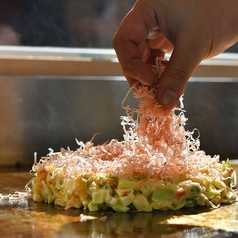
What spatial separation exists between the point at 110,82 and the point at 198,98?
515 mm

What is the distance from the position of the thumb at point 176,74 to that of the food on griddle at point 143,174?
11 centimetres

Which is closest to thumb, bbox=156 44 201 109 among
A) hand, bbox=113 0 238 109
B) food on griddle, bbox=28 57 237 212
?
hand, bbox=113 0 238 109

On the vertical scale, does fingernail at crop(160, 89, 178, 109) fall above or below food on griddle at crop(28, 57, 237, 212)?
above

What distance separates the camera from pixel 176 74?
186cm

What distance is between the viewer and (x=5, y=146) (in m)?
3.28

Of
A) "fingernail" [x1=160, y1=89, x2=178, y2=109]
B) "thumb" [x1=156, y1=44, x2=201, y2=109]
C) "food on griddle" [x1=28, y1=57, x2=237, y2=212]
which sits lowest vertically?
"food on griddle" [x1=28, y1=57, x2=237, y2=212]

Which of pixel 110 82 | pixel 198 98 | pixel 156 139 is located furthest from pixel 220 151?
pixel 156 139

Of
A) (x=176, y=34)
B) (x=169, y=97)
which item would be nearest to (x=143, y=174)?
(x=169, y=97)

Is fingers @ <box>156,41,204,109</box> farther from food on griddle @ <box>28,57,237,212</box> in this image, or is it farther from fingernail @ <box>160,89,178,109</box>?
food on griddle @ <box>28,57,237,212</box>


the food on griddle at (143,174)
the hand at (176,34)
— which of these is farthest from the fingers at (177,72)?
the food on griddle at (143,174)

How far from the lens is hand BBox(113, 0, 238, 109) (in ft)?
6.11

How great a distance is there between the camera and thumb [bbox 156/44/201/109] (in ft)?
6.08

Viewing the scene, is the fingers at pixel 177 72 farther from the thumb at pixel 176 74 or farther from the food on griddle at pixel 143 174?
the food on griddle at pixel 143 174

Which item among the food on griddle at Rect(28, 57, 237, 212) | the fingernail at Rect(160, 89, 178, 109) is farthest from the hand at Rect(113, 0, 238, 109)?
the food on griddle at Rect(28, 57, 237, 212)
